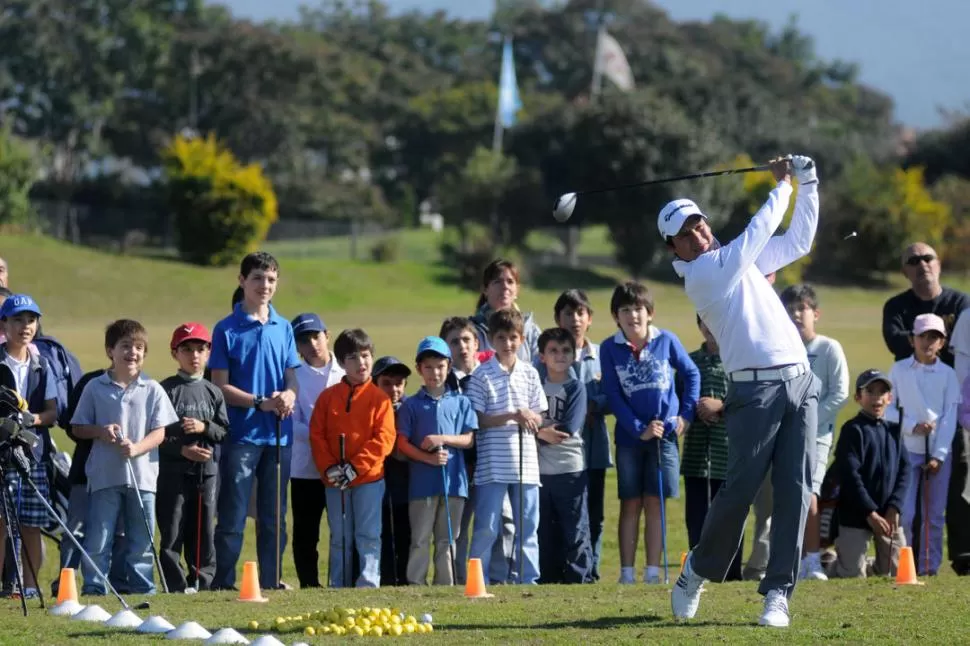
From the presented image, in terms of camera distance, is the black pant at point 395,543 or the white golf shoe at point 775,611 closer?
the white golf shoe at point 775,611

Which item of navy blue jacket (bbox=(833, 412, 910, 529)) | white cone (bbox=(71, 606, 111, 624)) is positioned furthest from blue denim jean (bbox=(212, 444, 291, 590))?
navy blue jacket (bbox=(833, 412, 910, 529))

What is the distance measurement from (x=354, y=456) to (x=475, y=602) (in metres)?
1.94

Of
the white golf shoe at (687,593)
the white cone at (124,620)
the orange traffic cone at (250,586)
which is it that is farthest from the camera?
the orange traffic cone at (250,586)

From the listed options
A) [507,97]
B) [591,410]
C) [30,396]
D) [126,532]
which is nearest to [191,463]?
[126,532]

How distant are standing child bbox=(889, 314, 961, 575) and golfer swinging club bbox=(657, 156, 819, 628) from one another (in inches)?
151

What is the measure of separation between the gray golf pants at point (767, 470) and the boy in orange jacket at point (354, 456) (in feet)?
10.5

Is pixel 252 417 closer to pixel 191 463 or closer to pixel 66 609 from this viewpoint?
pixel 191 463

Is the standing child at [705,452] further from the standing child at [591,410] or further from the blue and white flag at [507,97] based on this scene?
the blue and white flag at [507,97]

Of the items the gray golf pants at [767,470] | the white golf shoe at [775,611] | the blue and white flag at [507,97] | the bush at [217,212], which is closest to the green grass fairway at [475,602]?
the white golf shoe at [775,611]

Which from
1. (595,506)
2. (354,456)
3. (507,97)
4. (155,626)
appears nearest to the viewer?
(155,626)

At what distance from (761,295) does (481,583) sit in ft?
8.44

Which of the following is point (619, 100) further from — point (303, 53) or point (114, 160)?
point (114, 160)

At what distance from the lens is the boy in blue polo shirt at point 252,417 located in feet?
34.9

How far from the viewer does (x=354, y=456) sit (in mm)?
10375
